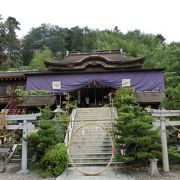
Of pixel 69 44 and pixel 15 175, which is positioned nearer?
pixel 15 175

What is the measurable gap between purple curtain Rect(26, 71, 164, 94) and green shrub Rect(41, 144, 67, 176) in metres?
13.1

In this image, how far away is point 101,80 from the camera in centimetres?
2475

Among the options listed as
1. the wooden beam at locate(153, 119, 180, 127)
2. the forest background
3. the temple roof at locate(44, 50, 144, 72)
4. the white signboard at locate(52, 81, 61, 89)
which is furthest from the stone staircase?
the forest background

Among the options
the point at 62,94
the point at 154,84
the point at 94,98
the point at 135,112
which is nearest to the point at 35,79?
the point at 62,94

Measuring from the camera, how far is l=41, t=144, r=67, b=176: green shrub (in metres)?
11.3

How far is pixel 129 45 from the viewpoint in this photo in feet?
155

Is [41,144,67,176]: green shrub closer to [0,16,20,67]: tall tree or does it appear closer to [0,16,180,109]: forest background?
A: [0,16,180,109]: forest background

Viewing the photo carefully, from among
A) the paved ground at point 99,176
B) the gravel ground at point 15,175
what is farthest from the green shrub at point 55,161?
the gravel ground at point 15,175

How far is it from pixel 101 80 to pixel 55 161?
14.0 meters

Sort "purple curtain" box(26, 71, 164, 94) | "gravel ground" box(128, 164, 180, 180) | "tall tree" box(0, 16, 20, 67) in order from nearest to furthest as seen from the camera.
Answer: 1. "gravel ground" box(128, 164, 180, 180)
2. "purple curtain" box(26, 71, 164, 94)
3. "tall tree" box(0, 16, 20, 67)

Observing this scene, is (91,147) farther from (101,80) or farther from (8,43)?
(8,43)

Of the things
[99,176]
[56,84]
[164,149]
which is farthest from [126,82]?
[99,176]

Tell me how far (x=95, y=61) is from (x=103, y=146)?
1380cm

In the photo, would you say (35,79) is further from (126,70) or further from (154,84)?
(154,84)
